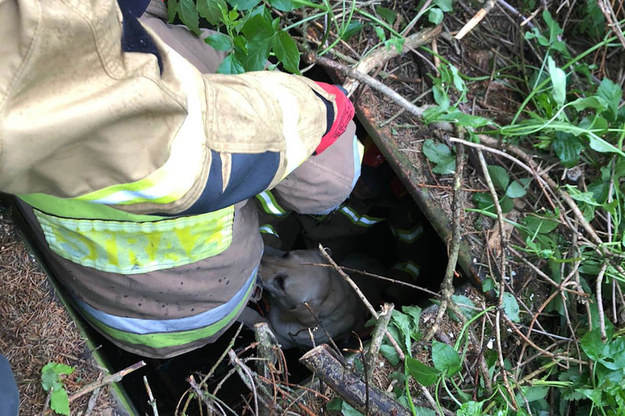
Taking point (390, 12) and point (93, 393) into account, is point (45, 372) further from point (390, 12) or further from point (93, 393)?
point (390, 12)

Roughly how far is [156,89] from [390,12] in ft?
4.63

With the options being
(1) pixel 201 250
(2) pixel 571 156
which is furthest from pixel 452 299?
(1) pixel 201 250

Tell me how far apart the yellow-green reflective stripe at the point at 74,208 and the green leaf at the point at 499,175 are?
1327 millimetres

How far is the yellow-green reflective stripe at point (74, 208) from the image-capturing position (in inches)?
45.0

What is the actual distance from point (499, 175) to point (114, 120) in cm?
157

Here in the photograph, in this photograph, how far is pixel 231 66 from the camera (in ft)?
5.05

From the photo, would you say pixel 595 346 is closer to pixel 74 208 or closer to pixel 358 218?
pixel 358 218

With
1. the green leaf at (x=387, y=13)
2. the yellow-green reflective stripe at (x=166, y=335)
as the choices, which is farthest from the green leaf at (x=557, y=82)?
the yellow-green reflective stripe at (x=166, y=335)

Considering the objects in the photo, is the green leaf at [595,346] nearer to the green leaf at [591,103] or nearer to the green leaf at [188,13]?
the green leaf at [591,103]

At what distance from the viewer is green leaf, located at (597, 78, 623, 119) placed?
1.89m

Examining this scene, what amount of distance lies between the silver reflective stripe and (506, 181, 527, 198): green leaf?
1.05 meters

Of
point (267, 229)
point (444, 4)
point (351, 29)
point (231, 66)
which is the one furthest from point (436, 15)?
point (267, 229)

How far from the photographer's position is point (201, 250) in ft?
4.60

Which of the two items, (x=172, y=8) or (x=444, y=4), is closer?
(x=172, y=8)
